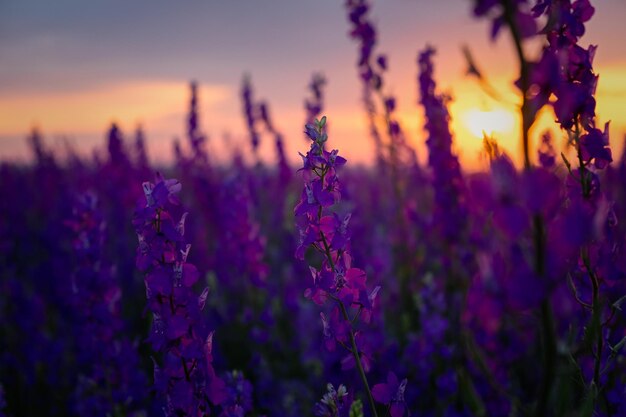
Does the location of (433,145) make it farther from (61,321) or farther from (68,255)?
(68,255)

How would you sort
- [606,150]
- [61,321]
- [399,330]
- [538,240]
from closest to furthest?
[538,240], [606,150], [399,330], [61,321]

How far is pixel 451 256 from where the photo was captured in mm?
4094

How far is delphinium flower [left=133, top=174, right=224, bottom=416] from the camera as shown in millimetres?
1526

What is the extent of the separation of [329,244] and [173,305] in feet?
2.02

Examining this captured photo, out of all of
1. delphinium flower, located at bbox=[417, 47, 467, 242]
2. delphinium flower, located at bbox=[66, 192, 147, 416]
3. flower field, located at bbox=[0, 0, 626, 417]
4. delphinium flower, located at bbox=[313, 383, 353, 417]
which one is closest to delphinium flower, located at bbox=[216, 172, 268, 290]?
flower field, located at bbox=[0, 0, 626, 417]

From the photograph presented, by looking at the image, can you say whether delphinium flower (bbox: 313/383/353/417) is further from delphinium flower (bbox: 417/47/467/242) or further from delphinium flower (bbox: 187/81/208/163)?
delphinium flower (bbox: 187/81/208/163)

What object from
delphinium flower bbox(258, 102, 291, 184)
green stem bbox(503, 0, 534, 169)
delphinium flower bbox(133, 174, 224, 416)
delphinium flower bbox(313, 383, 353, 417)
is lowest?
delphinium flower bbox(313, 383, 353, 417)

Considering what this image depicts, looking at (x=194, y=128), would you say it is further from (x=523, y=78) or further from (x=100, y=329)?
(x=523, y=78)

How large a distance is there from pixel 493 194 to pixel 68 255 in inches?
265

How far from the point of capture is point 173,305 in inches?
61.6

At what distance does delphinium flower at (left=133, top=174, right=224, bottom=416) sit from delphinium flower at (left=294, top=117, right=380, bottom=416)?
427 mm

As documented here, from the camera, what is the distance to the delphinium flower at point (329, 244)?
61.2 inches

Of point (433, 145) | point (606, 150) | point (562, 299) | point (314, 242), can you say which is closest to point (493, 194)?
point (562, 299)

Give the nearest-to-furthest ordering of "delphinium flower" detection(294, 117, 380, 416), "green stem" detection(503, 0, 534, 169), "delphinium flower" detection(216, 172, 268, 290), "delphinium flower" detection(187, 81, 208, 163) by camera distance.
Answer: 1. "green stem" detection(503, 0, 534, 169)
2. "delphinium flower" detection(294, 117, 380, 416)
3. "delphinium flower" detection(216, 172, 268, 290)
4. "delphinium flower" detection(187, 81, 208, 163)
